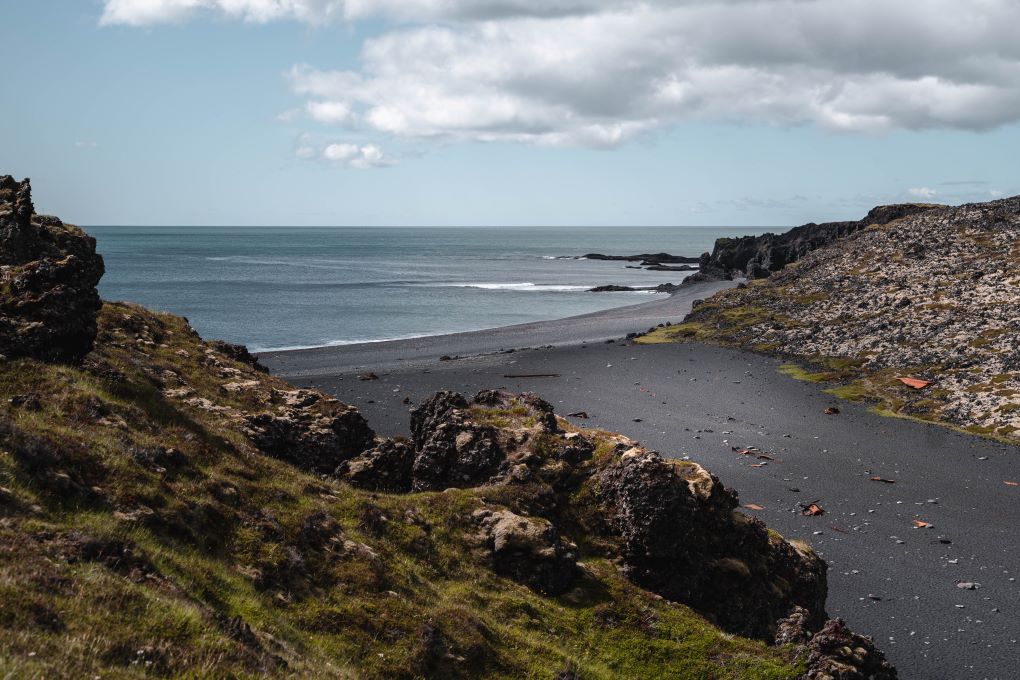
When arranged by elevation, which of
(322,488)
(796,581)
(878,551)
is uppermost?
(322,488)

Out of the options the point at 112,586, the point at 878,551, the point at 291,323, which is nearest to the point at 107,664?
the point at 112,586

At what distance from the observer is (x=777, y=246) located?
138125mm

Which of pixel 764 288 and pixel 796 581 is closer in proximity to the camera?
pixel 796 581

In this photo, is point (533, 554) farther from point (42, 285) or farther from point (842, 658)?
point (42, 285)

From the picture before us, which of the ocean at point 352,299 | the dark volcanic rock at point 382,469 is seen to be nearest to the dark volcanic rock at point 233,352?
the dark volcanic rock at point 382,469

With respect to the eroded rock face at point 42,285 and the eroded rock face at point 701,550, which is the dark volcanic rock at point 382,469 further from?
the eroded rock face at point 42,285

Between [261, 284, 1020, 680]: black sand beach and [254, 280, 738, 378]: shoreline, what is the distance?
0.59 meters

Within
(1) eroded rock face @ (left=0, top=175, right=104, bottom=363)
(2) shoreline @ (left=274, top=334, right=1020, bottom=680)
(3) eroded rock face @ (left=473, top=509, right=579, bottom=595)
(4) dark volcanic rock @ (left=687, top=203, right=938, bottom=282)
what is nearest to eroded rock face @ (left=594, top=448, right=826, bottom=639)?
(3) eroded rock face @ (left=473, top=509, right=579, bottom=595)

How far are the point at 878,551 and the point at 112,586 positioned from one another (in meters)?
26.2

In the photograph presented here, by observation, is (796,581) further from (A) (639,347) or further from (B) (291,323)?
(B) (291,323)

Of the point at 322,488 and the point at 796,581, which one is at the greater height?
the point at 322,488

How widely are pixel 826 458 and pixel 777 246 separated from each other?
108 metres

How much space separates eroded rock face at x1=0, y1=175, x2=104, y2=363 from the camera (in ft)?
61.1

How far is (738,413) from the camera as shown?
47.9m
